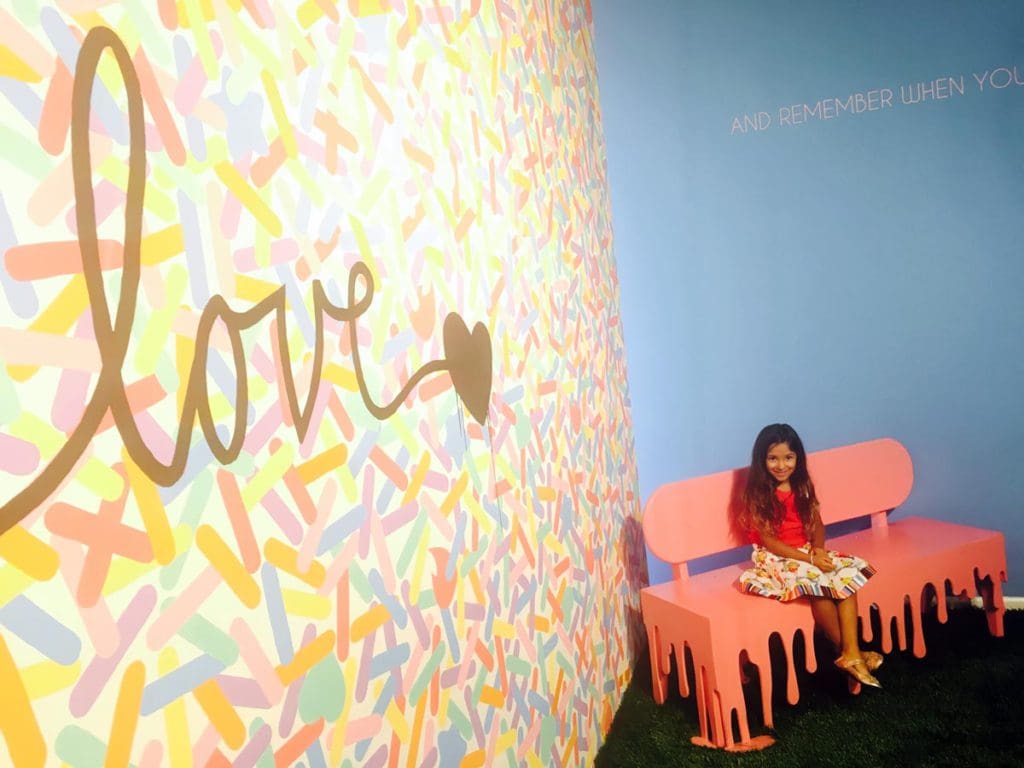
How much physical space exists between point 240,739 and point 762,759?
1.77 meters

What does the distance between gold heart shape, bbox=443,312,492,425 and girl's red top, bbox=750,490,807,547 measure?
1518 millimetres

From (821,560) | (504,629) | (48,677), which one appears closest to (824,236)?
(821,560)

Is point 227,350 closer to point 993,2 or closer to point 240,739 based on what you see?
point 240,739

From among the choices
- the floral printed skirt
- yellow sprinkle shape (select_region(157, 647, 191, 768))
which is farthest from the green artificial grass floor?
yellow sprinkle shape (select_region(157, 647, 191, 768))

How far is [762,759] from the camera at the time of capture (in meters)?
2.22

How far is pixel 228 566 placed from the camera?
0.90 metres

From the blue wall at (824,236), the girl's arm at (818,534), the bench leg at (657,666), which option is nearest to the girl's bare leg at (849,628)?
the girl's arm at (818,534)

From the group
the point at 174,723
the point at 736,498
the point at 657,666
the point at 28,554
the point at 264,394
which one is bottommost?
the point at 657,666

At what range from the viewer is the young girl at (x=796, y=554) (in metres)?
2.51

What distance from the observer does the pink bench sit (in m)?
2.36

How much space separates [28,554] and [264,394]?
36 cm

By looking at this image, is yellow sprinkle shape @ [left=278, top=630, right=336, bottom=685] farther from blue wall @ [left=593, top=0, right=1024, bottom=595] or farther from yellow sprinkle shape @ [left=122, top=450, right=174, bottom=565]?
blue wall @ [left=593, top=0, right=1024, bottom=595]

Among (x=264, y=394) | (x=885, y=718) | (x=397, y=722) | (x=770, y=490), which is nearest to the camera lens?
(x=264, y=394)

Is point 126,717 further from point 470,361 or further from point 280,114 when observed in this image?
point 470,361
